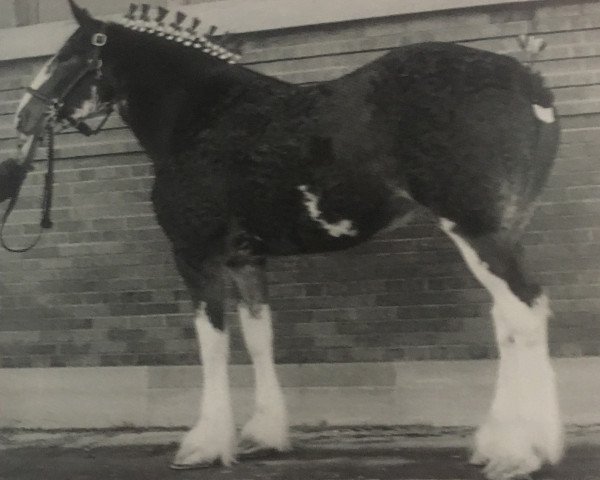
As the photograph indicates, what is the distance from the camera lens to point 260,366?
2271 mm

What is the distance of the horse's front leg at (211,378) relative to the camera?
2107 mm

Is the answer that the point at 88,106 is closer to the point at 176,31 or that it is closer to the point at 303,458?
the point at 176,31

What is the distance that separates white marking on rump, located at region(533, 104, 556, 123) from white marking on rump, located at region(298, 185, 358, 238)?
0.59 meters

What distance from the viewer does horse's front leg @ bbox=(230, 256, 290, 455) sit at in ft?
7.29

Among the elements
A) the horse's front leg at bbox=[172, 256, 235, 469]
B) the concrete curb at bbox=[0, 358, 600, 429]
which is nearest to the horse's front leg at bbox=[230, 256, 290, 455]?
the horse's front leg at bbox=[172, 256, 235, 469]

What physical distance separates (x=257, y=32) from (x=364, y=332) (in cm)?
122

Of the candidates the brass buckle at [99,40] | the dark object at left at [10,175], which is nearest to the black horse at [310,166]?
the brass buckle at [99,40]

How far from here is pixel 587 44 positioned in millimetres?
2398

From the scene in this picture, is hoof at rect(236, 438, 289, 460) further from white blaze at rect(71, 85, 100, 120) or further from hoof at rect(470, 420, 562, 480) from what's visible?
white blaze at rect(71, 85, 100, 120)

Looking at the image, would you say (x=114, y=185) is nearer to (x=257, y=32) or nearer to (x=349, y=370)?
(x=257, y=32)

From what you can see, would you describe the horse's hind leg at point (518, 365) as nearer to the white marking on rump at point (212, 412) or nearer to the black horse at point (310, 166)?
the black horse at point (310, 166)

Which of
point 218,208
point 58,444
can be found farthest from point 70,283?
point 218,208

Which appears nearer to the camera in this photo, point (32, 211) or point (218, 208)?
point (218, 208)

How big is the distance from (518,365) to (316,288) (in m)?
1.02
